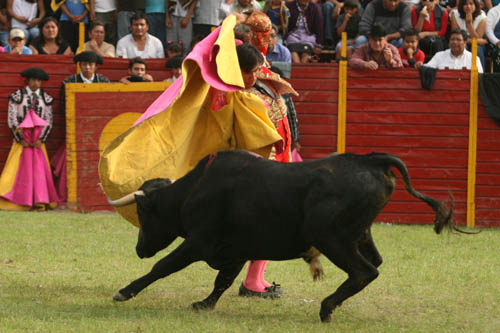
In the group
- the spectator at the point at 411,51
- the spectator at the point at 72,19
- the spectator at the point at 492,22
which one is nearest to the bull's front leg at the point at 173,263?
the spectator at the point at 411,51

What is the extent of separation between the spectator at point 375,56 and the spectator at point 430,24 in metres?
1.03

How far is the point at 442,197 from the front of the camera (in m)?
10.7

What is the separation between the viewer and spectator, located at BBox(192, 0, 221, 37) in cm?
1151

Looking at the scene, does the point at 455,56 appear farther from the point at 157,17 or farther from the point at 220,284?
the point at 220,284

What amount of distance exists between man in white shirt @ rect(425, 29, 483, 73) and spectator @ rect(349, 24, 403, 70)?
46 cm

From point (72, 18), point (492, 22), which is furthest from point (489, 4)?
point (72, 18)

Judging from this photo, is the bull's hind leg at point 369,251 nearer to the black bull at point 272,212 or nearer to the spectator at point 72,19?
the black bull at point 272,212

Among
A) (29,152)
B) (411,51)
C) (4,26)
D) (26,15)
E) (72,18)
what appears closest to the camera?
(29,152)

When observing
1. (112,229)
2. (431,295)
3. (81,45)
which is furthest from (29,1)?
(431,295)

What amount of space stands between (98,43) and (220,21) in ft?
5.08

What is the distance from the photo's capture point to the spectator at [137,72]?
1070cm

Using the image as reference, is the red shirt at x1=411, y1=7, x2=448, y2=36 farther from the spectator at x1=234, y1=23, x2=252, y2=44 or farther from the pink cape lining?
the pink cape lining

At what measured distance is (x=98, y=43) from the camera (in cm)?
1130

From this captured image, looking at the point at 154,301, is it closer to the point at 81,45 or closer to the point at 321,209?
the point at 321,209
